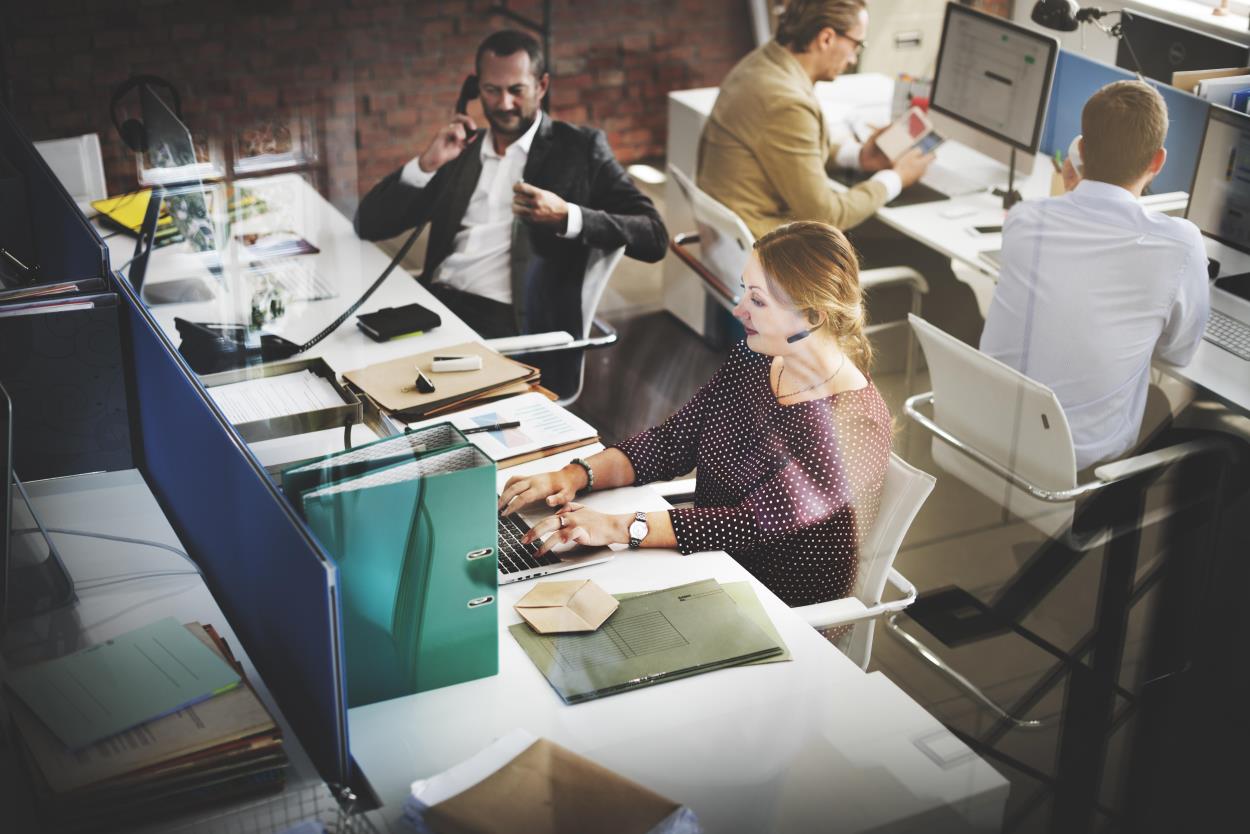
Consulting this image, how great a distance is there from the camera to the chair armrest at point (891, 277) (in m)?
3.41

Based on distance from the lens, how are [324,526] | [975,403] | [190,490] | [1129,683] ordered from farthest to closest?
[1129,683]
[975,403]
[190,490]
[324,526]

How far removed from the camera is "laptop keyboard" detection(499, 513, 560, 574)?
1978 millimetres

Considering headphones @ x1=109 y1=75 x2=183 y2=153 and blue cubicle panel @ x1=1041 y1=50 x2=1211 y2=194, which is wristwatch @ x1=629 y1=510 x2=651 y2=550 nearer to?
blue cubicle panel @ x1=1041 y1=50 x2=1211 y2=194

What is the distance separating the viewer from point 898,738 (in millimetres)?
1634

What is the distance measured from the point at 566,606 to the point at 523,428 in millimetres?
583

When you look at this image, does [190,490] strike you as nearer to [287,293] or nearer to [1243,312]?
[287,293]

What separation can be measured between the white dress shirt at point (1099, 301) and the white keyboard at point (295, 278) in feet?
5.35

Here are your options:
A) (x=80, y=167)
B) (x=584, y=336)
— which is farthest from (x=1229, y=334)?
(x=80, y=167)

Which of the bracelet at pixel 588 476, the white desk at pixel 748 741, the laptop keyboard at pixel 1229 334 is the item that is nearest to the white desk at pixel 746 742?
the white desk at pixel 748 741

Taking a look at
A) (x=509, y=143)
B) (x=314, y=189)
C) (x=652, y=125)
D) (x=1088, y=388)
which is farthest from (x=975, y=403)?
(x=652, y=125)

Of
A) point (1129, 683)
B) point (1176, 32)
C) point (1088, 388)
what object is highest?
point (1176, 32)

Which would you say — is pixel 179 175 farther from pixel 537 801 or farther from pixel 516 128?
pixel 537 801

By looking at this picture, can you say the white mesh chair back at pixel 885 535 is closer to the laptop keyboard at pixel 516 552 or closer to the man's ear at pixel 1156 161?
the laptop keyboard at pixel 516 552

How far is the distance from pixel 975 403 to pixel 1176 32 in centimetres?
162
